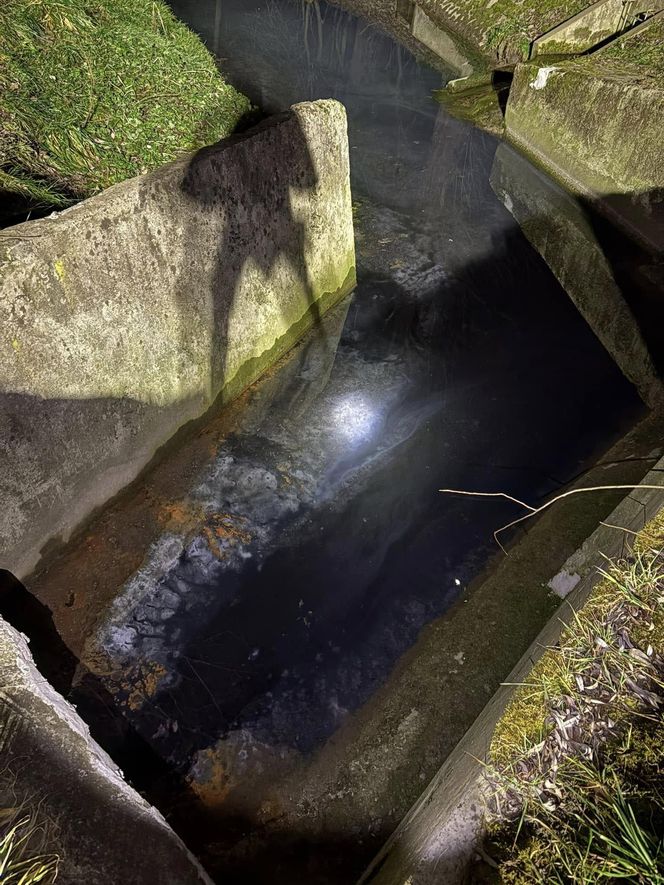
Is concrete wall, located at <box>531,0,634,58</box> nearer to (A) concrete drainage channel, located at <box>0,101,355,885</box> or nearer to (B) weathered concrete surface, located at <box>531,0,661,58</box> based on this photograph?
(B) weathered concrete surface, located at <box>531,0,661,58</box>

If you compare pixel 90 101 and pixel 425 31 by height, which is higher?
pixel 425 31

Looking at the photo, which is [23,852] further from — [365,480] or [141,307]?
[365,480]

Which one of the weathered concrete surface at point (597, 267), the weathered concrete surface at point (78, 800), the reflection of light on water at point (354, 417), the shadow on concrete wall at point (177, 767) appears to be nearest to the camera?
the weathered concrete surface at point (78, 800)

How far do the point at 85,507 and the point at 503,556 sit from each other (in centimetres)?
319

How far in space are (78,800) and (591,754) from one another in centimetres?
174

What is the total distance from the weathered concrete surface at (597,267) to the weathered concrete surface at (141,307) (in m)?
3.92

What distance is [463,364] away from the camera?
600cm

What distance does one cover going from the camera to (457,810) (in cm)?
182

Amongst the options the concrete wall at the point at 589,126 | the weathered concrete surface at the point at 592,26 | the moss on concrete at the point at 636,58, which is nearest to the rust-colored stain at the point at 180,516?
the concrete wall at the point at 589,126

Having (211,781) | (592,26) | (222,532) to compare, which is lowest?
(211,781)

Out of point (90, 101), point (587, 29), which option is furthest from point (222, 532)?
point (587, 29)

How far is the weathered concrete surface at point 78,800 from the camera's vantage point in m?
1.70

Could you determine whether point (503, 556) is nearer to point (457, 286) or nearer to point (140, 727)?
point (140, 727)

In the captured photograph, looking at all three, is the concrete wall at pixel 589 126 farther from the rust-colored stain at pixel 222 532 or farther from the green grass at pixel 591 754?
the green grass at pixel 591 754
